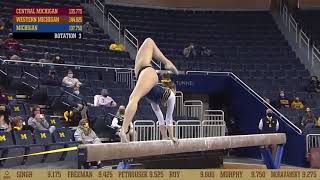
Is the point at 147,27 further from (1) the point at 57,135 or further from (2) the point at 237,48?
(1) the point at 57,135

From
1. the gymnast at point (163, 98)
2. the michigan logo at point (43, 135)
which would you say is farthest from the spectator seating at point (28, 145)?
the gymnast at point (163, 98)

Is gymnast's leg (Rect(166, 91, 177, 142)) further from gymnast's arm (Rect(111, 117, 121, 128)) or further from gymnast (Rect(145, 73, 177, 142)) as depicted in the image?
gymnast's arm (Rect(111, 117, 121, 128))

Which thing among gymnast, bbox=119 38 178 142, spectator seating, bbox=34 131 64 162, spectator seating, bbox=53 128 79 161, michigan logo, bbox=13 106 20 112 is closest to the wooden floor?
spectator seating, bbox=53 128 79 161

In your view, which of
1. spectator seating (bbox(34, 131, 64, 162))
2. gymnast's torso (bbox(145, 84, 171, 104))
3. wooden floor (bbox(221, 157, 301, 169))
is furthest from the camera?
wooden floor (bbox(221, 157, 301, 169))

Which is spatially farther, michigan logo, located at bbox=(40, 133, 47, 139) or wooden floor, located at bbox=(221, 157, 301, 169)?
wooden floor, located at bbox=(221, 157, 301, 169)

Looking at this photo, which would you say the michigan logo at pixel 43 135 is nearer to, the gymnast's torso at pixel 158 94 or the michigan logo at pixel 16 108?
the michigan logo at pixel 16 108

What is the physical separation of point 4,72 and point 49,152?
4385mm

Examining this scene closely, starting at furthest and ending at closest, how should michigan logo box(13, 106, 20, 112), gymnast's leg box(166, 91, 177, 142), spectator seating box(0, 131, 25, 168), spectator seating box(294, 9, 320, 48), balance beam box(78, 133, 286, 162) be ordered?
spectator seating box(294, 9, 320, 48), michigan logo box(13, 106, 20, 112), spectator seating box(0, 131, 25, 168), gymnast's leg box(166, 91, 177, 142), balance beam box(78, 133, 286, 162)

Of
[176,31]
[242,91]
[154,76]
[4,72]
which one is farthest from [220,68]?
[154,76]

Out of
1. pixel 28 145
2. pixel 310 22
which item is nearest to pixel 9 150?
pixel 28 145

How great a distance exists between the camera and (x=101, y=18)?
21906 mm

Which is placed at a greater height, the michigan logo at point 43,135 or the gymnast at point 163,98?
the gymnast at point 163,98
